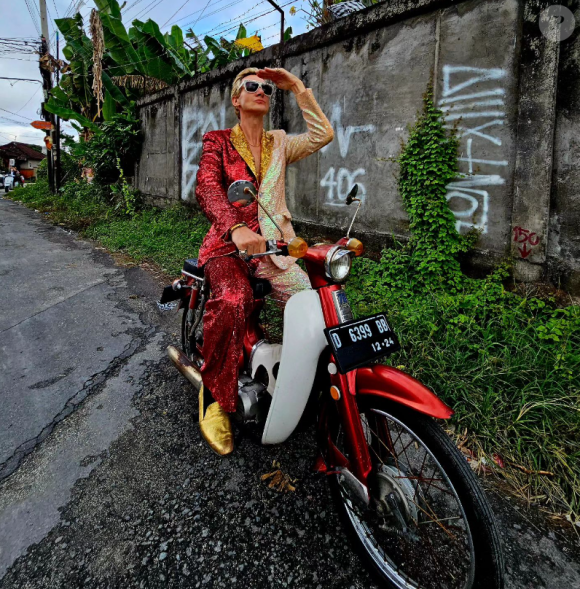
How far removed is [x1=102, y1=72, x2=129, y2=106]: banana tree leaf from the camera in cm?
1017

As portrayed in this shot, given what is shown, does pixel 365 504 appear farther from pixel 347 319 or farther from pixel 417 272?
pixel 417 272

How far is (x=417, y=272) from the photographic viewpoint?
12.0 ft

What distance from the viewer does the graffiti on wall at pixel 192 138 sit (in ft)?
23.8

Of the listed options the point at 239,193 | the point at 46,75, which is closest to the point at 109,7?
the point at 46,75

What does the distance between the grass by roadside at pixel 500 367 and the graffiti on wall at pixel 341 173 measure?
106 centimetres

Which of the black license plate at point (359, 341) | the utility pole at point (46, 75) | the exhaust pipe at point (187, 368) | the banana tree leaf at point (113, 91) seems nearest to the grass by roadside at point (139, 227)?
the banana tree leaf at point (113, 91)

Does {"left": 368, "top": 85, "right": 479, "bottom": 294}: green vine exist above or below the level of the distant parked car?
below

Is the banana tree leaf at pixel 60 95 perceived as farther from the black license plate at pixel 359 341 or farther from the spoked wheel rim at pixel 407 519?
the spoked wheel rim at pixel 407 519

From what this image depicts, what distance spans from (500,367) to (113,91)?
1137cm

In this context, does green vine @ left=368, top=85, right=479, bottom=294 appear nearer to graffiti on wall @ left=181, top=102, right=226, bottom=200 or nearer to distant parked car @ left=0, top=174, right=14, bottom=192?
graffiti on wall @ left=181, top=102, right=226, bottom=200

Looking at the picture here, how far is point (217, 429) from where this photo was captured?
1.98 meters

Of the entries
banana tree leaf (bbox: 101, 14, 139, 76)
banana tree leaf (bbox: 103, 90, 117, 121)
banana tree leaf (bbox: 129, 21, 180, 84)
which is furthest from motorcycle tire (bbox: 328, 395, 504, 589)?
banana tree leaf (bbox: 103, 90, 117, 121)

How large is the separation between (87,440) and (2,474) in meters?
0.40

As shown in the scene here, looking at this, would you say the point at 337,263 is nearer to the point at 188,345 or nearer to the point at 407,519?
the point at 407,519
